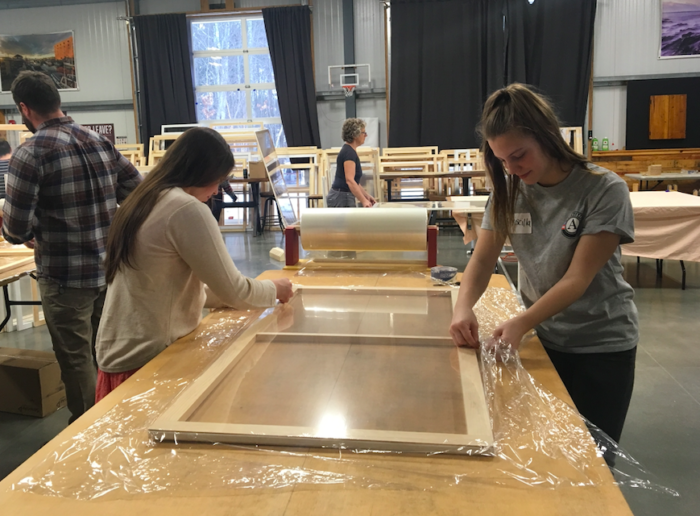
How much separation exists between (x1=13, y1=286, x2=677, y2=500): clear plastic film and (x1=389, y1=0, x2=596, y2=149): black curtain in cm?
700

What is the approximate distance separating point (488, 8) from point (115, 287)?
297 inches

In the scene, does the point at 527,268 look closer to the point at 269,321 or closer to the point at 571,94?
the point at 269,321

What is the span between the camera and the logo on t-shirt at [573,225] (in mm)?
1108

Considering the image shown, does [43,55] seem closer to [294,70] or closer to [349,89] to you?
[294,70]

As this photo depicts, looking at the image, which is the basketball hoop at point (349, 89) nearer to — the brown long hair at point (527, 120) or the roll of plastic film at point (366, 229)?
the roll of plastic film at point (366, 229)

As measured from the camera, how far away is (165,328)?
1.32 m

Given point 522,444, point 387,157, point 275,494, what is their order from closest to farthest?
point 275,494 → point 522,444 → point 387,157

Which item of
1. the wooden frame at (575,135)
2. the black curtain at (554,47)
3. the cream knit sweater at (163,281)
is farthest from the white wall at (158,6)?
the cream knit sweater at (163,281)

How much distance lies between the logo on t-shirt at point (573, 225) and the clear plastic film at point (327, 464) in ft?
1.12

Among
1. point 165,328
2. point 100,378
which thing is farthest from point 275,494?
point 100,378

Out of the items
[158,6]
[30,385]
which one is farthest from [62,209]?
[158,6]

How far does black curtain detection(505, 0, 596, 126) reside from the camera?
24.2 feet

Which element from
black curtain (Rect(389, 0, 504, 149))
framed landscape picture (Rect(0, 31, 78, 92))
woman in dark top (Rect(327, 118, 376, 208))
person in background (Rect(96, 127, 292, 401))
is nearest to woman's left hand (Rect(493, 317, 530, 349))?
person in background (Rect(96, 127, 292, 401))

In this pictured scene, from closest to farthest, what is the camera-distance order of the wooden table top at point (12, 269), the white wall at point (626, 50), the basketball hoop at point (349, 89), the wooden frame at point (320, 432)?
1. the wooden frame at point (320, 432)
2. the wooden table top at point (12, 269)
3. the white wall at point (626, 50)
4. the basketball hoop at point (349, 89)
